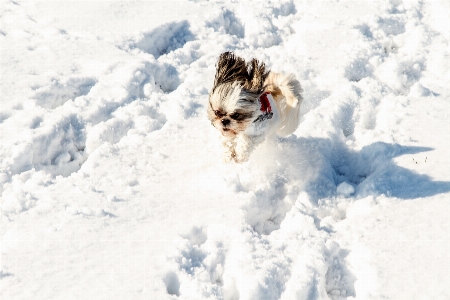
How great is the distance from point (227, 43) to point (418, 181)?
2.81 meters

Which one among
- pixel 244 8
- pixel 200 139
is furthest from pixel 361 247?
pixel 244 8

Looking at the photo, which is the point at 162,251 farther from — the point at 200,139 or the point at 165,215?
the point at 200,139

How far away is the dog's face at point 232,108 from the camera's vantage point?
311cm

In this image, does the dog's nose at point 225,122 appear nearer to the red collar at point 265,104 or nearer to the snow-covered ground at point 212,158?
the red collar at point 265,104

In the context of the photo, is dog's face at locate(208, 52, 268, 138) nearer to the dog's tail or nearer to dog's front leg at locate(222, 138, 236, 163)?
dog's front leg at locate(222, 138, 236, 163)

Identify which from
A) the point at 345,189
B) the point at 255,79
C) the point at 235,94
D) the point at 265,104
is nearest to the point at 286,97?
Answer: the point at 265,104

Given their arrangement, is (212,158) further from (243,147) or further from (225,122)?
(225,122)

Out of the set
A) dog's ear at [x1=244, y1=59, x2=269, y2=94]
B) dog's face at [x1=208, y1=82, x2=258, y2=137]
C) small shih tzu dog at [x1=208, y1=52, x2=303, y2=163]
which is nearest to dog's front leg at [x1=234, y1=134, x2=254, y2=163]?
small shih tzu dog at [x1=208, y1=52, x2=303, y2=163]

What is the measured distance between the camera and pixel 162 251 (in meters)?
2.78

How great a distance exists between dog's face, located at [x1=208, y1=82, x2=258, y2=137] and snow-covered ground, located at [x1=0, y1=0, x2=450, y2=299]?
43 cm

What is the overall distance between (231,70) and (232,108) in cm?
29

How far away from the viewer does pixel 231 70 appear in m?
3.19

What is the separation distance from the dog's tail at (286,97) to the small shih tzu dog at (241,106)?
0.26 feet

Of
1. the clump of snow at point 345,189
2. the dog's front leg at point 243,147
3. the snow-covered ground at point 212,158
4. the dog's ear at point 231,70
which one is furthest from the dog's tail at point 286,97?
the clump of snow at point 345,189
